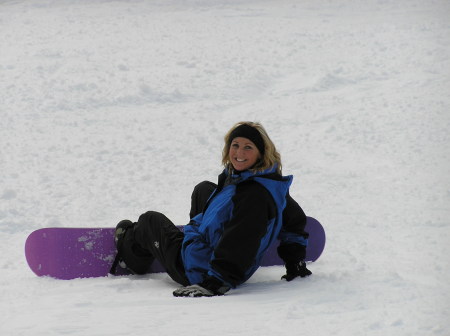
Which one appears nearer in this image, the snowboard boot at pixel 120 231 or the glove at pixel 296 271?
the glove at pixel 296 271

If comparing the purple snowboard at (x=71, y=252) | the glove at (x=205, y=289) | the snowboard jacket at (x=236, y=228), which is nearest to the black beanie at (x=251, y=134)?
the snowboard jacket at (x=236, y=228)

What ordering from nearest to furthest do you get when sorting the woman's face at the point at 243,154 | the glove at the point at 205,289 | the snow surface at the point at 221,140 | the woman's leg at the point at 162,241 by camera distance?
the snow surface at the point at 221,140, the glove at the point at 205,289, the woman's face at the point at 243,154, the woman's leg at the point at 162,241

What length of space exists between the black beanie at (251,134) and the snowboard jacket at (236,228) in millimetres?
149

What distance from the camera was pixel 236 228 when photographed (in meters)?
3.43

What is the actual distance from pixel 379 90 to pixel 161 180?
13.4ft

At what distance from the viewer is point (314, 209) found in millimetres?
5930

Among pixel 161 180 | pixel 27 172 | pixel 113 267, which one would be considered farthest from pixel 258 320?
pixel 27 172

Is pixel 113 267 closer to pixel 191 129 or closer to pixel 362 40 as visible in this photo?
pixel 191 129

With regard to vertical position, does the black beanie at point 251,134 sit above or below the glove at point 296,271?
above

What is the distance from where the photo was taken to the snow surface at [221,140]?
3.21 m

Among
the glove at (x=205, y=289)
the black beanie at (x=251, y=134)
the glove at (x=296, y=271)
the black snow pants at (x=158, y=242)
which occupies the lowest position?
the glove at (x=296, y=271)

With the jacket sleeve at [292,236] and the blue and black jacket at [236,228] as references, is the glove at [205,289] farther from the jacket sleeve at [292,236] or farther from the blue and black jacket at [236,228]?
the jacket sleeve at [292,236]

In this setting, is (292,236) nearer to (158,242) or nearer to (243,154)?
(243,154)

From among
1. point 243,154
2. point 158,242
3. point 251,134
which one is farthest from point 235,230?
point 158,242
